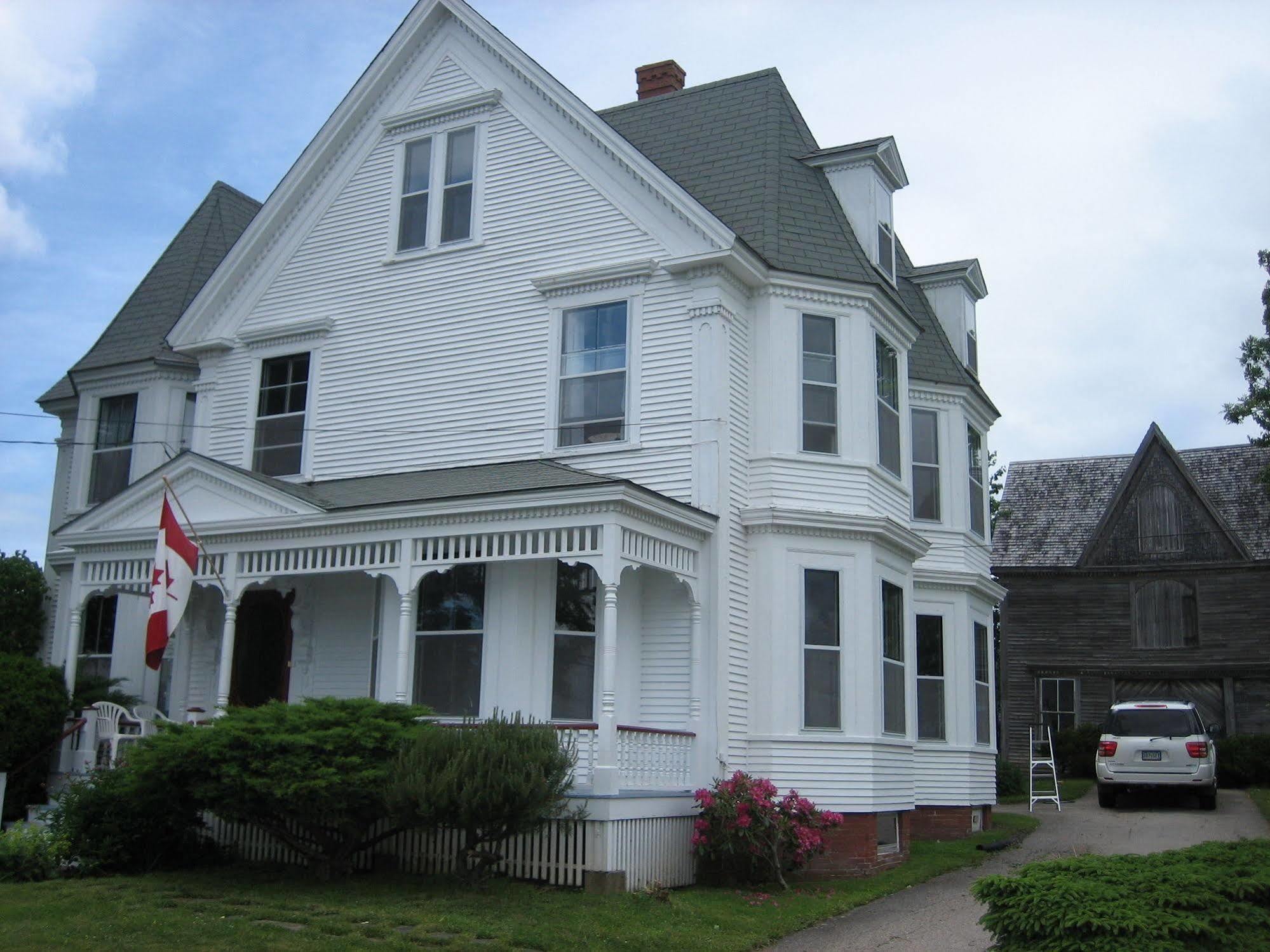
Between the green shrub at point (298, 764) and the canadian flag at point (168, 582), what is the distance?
2051mm

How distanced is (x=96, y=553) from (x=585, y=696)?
23.5 feet

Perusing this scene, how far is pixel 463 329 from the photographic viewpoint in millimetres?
17828

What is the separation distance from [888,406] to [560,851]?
7.88 m

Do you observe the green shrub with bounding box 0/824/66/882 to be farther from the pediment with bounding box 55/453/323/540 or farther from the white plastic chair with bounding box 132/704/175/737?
the pediment with bounding box 55/453/323/540

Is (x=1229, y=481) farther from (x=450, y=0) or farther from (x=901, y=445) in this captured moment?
(x=450, y=0)

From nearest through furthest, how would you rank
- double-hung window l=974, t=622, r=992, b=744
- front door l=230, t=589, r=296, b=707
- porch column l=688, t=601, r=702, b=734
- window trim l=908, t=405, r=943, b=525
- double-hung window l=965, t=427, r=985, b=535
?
porch column l=688, t=601, r=702, b=734 → front door l=230, t=589, r=296, b=707 → window trim l=908, t=405, r=943, b=525 → double-hung window l=974, t=622, r=992, b=744 → double-hung window l=965, t=427, r=985, b=535

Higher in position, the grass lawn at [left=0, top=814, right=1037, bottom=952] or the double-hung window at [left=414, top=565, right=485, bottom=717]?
the double-hung window at [left=414, top=565, right=485, bottom=717]

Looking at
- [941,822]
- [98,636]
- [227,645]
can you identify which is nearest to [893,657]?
[941,822]

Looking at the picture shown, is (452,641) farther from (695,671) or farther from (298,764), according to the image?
(298,764)

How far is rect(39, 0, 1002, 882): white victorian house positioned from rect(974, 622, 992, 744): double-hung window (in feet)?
2.06

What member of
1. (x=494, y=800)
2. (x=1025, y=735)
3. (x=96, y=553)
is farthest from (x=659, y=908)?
(x=1025, y=735)

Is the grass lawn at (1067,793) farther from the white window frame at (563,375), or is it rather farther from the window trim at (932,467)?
the white window frame at (563,375)

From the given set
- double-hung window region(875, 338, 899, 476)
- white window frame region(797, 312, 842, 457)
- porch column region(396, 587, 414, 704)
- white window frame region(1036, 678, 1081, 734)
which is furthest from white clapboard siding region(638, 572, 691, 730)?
white window frame region(1036, 678, 1081, 734)

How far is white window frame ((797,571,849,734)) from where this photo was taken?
52.1ft
